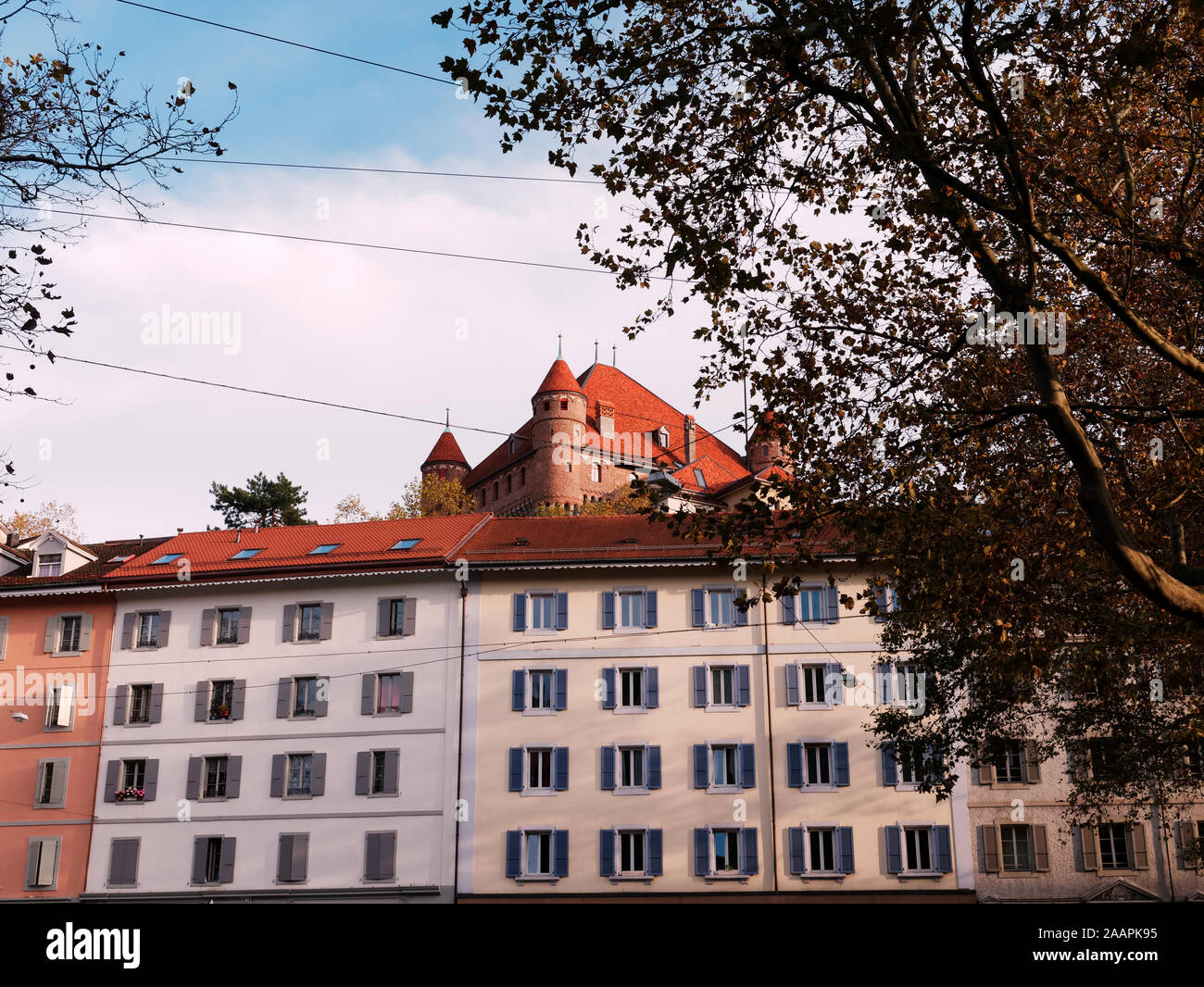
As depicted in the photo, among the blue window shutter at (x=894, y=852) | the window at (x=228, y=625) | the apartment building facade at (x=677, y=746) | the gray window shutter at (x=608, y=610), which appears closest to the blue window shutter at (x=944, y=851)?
the apartment building facade at (x=677, y=746)

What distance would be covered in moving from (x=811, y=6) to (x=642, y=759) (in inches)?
1394

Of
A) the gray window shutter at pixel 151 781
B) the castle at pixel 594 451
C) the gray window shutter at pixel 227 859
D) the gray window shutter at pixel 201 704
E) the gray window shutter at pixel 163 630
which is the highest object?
the castle at pixel 594 451

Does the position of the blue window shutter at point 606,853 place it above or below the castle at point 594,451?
below

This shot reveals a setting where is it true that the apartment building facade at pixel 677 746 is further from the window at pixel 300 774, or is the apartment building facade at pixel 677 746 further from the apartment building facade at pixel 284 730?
the window at pixel 300 774

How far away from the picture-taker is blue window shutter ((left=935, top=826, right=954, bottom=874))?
4128cm

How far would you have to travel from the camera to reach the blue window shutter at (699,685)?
44.0 m

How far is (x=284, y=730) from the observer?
4519 centimetres

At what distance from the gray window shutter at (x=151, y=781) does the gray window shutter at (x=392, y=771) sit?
9.31m

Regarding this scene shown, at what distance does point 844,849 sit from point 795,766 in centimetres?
328

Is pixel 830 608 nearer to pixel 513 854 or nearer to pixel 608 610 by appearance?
pixel 608 610

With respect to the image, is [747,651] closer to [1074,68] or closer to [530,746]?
[530,746]
